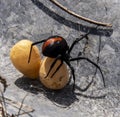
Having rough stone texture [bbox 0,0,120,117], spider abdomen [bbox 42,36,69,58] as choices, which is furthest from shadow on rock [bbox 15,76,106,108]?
spider abdomen [bbox 42,36,69,58]

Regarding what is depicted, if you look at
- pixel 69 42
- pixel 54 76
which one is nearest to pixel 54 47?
pixel 54 76

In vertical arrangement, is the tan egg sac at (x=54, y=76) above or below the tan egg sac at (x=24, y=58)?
below

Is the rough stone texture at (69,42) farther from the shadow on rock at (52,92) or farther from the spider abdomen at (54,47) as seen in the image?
the spider abdomen at (54,47)

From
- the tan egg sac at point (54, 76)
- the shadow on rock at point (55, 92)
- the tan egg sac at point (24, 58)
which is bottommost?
the shadow on rock at point (55, 92)

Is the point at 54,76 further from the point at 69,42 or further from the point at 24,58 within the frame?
the point at 69,42

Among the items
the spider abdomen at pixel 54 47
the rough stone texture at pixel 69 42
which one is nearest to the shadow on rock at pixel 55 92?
the rough stone texture at pixel 69 42

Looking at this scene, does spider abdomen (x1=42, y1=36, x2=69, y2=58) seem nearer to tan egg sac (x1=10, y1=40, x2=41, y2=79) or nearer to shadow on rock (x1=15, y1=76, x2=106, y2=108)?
tan egg sac (x1=10, y1=40, x2=41, y2=79)
